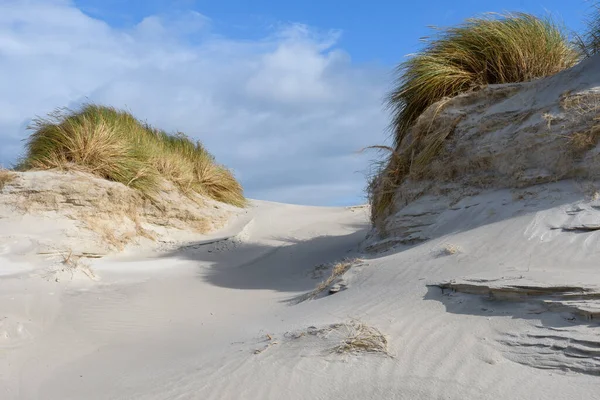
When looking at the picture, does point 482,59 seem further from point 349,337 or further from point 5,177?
point 5,177

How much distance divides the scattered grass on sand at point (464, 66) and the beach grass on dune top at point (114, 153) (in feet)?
16.8

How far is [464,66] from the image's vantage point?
8.69 metres

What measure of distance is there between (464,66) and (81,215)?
6.53 metres

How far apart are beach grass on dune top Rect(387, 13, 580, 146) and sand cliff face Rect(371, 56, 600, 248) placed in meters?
0.49

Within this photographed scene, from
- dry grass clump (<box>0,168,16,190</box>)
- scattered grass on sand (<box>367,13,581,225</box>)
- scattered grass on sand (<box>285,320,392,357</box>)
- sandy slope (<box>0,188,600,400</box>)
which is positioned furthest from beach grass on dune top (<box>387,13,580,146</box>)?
dry grass clump (<box>0,168,16,190</box>)

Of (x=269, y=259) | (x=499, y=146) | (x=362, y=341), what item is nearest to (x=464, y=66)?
(x=499, y=146)

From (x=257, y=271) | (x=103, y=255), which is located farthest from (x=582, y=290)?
(x=103, y=255)

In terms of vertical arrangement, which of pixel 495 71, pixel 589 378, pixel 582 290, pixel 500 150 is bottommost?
pixel 589 378

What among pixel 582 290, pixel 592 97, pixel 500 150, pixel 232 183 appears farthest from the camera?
pixel 232 183

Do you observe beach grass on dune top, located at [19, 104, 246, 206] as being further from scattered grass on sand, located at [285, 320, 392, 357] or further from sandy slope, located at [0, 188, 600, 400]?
scattered grass on sand, located at [285, 320, 392, 357]

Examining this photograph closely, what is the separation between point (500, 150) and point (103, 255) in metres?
6.22

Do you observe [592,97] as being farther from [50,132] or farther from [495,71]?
[50,132]

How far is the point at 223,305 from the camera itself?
24.4ft

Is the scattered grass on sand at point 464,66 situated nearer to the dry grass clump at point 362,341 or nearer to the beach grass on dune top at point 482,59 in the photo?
the beach grass on dune top at point 482,59
